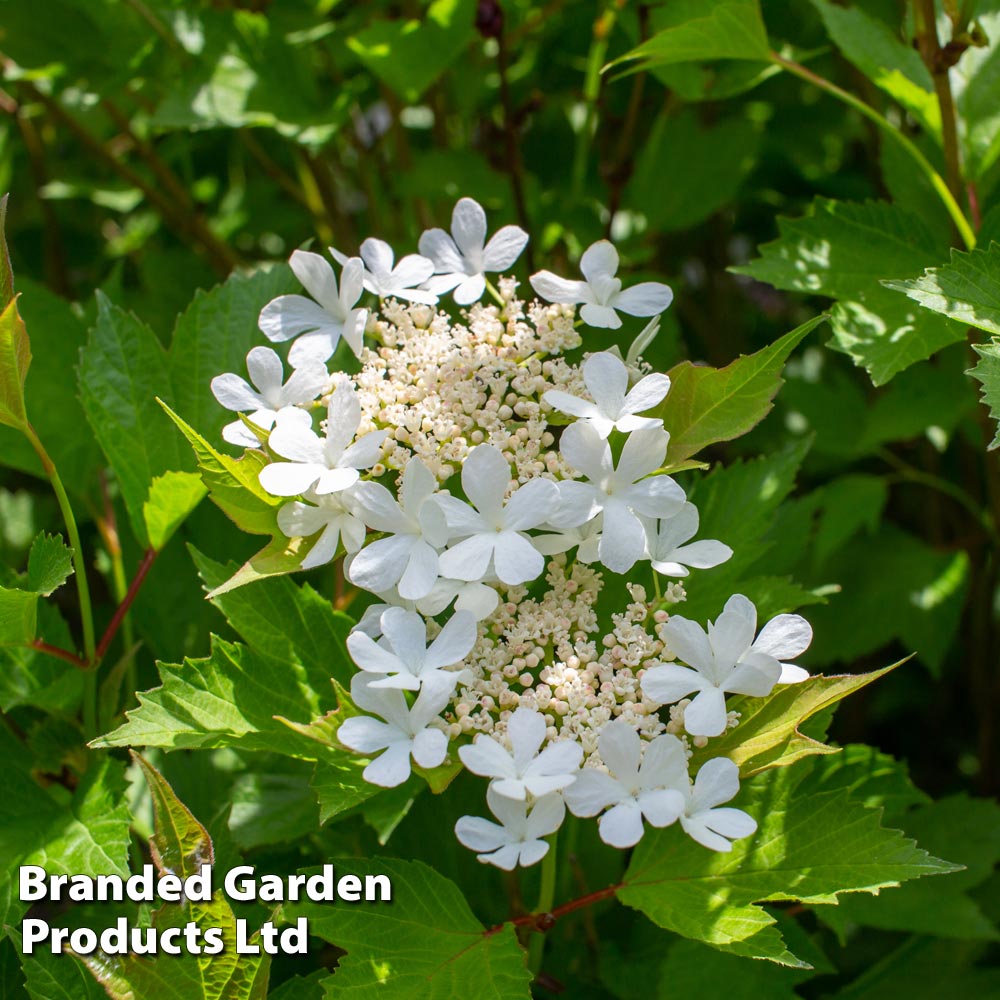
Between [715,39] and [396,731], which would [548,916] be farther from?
[715,39]

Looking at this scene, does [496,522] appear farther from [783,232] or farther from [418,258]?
[783,232]

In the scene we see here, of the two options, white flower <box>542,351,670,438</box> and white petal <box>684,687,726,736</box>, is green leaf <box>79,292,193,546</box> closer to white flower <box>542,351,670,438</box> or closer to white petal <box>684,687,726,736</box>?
white flower <box>542,351,670,438</box>

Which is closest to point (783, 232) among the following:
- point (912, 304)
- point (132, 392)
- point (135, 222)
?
point (912, 304)

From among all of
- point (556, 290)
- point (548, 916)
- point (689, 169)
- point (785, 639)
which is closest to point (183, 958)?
point (548, 916)

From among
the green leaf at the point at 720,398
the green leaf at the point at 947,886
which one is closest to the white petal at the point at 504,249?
the green leaf at the point at 720,398

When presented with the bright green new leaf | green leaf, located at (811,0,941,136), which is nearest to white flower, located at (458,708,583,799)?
the bright green new leaf

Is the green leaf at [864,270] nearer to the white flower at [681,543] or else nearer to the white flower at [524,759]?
the white flower at [681,543]
